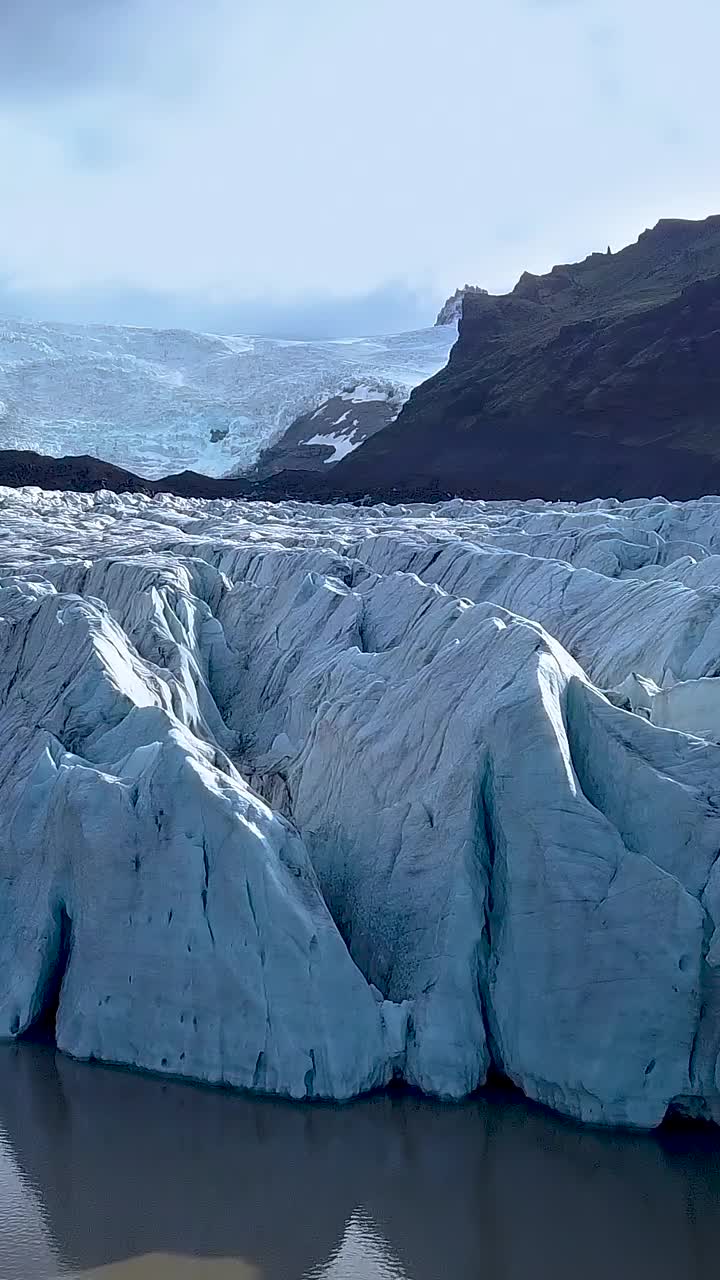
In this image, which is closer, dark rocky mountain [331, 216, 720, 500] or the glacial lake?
the glacial lake

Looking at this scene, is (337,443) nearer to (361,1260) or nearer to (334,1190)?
(334,1190)

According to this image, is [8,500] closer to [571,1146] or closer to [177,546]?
[177,546]

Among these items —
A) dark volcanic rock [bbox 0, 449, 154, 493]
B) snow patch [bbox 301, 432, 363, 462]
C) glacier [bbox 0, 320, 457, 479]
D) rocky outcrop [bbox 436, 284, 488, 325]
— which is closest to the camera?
dark volcanic rock [bbox 0, 449, 154, 493]

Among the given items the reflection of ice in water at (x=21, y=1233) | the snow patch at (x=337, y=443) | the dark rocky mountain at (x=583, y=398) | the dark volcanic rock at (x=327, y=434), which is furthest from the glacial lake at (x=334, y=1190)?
the snow patch at (x=337, y=443)

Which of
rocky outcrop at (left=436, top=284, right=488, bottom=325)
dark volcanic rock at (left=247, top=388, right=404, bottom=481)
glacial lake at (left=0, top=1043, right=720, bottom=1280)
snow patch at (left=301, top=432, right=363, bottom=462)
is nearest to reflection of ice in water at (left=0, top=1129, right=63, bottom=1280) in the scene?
glacial lake at (left=0, top=1043, right=720, bottom=1280)

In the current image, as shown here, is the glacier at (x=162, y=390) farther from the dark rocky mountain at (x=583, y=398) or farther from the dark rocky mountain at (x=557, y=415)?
the dark rocky mountain at (x=583, y=398)

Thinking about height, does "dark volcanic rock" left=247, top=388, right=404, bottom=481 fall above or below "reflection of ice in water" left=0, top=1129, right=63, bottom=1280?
above

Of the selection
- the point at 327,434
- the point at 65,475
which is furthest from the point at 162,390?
the point at 65,475

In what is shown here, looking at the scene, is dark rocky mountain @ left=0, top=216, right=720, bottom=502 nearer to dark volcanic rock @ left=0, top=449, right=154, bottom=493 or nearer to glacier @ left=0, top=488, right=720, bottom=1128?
dark volcanic rock @ left=0, top=449, right=154, bottom=493
